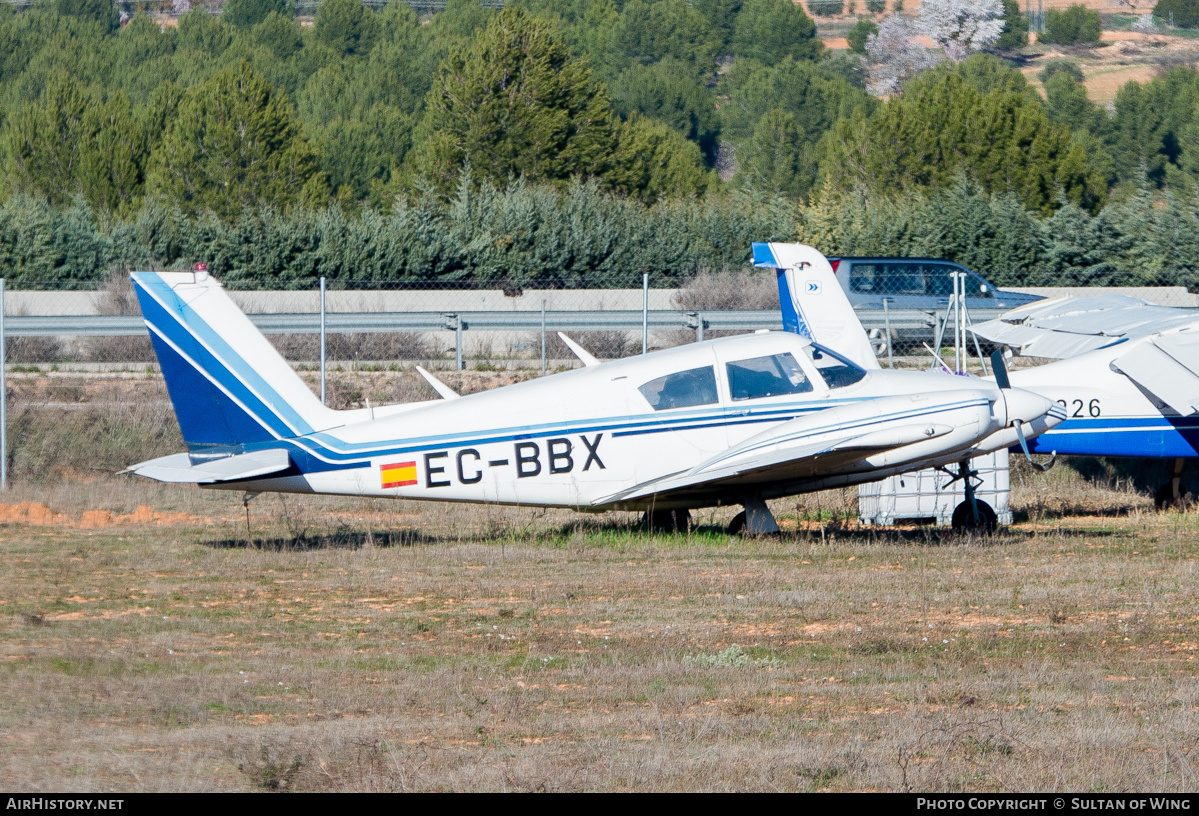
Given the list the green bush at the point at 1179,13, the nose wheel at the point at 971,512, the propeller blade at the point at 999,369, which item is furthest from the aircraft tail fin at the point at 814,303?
the green bush at the point at 1179,13

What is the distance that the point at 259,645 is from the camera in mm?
8609

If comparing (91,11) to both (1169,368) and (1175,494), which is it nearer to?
(1175,494)

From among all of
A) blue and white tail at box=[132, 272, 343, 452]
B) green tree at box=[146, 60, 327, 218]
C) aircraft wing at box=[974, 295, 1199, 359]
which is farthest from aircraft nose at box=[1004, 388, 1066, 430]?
green tree at box=[146, 60, 327, 218]

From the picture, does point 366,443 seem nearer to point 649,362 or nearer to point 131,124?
point 649,362

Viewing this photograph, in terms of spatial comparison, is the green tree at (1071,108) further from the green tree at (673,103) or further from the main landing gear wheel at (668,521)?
the main landing gear wheel at (668,521)

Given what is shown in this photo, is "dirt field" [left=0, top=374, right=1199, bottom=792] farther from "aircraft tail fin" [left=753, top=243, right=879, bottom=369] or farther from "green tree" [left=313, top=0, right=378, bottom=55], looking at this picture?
"green tree" [left=313, top=0, right=378, bottom=55]

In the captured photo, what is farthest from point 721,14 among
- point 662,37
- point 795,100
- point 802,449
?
point 802,449

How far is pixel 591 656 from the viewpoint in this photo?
27.1 ft

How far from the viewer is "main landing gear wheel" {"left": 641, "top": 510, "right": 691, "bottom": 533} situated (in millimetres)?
13743

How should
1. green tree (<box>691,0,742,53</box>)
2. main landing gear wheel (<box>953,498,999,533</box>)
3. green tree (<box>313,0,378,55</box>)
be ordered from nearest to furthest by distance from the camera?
main landing gear wheel (<box>953,498,999,533</box>) < green tree (<box>313,0,378,55</box>) < green tree (<box>691,0,742,53</box>)

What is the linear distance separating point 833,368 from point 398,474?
425 centimetres

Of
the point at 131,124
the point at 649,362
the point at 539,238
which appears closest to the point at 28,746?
the point at 649,362

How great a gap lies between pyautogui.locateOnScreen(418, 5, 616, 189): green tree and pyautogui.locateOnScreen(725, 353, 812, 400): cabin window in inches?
1636
